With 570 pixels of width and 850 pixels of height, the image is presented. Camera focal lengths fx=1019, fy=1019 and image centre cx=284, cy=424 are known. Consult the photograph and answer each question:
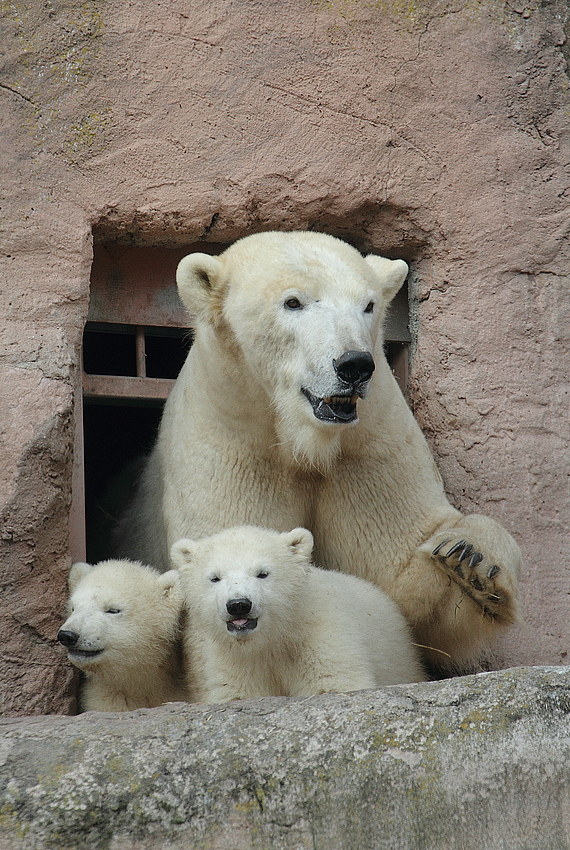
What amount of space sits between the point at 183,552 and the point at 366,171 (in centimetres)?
196

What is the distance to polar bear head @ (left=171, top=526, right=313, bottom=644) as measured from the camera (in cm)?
304

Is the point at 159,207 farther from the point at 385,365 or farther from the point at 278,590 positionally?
the point at 278,590

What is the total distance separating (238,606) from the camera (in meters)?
3.00

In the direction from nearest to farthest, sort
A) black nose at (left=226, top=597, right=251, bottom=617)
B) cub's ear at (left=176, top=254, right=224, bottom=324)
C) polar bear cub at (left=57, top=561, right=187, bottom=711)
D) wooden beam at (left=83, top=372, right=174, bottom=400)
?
black nose at (left=226, top=597, right=251, bottom=617) → polar bear cub at (left=57, top=561, right=187, bottom=711) → cub's ear at (left=176, top=254, right=224, bottom=324) → wooden beam at (left=83, top=372, right=174, bottom=400)

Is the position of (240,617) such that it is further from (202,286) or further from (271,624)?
(202,286)

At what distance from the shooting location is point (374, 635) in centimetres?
348

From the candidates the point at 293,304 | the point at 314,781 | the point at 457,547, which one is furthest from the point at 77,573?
the point at 314,781

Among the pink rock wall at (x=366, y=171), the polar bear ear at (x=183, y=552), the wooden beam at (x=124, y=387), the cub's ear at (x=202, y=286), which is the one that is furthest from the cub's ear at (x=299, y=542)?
the wooden beam at (x=124, y=387)

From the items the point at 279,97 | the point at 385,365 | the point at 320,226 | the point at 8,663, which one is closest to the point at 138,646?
the point at 8,663

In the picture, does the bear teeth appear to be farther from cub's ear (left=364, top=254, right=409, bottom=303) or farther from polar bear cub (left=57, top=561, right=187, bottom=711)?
polar bear cub (left=57, top=561, right=187, bottom=711)

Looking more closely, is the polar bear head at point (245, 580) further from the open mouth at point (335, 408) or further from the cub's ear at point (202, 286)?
the cub's ear at point (202, 286)

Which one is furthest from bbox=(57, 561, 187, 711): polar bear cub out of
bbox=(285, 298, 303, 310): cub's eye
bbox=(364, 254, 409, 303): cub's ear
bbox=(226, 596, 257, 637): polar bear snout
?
bbox=(364, 254, 409, 303): cub's ear

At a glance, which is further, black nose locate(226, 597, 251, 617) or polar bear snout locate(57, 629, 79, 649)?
polar bear snout locate(57, 629, 79, 649)

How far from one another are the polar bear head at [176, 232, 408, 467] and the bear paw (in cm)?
54
